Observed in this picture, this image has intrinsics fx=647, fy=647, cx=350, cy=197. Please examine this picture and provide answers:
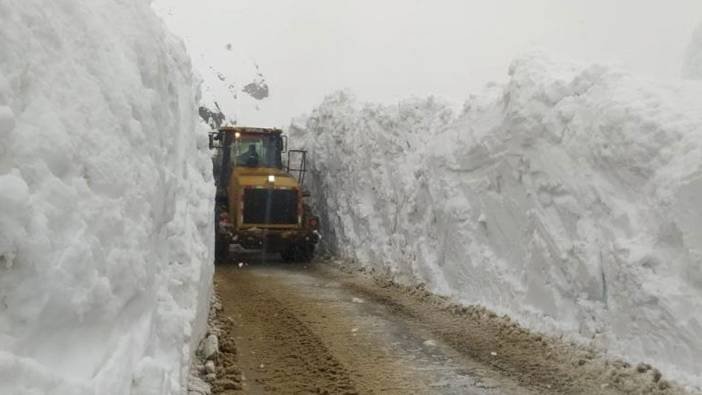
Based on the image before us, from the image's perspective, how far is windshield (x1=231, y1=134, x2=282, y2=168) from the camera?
15711 millimetres

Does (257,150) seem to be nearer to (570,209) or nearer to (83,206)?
(570,209)

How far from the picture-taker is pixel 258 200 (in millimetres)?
14547

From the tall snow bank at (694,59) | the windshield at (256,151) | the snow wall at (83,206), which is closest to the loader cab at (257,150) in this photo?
the windshield at (256,151)

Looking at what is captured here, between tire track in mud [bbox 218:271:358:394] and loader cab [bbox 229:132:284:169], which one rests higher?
loader cab [bbox 229:132:284:169]

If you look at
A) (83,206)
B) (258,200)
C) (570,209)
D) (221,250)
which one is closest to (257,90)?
(258,200)

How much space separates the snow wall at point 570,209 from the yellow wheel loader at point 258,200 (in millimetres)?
3043

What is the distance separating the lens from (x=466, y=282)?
9.61 meters

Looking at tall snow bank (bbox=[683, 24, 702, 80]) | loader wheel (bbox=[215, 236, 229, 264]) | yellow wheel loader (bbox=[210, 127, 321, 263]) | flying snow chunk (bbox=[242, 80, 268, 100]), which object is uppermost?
flying snow chunk (bbox=[242, 80, 268, 100])

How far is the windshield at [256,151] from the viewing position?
15.7 meters

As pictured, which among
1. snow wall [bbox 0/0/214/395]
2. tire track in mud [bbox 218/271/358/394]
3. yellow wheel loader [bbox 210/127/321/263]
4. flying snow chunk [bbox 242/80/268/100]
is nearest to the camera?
snow wall [bbox 0/0/214/395]

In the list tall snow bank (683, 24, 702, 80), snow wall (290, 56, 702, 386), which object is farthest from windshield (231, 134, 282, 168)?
tall snow bank (683, 24, 702, 80)

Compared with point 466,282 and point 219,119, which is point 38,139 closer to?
point 466,282

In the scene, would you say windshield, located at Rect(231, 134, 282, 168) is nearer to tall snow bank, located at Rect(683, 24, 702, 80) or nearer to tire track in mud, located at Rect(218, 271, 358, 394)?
tire track in mud, located at Rect(218, 271, 358, 394)

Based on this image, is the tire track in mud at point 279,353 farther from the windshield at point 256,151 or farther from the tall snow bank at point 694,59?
the tall snow bank at point 694,59
